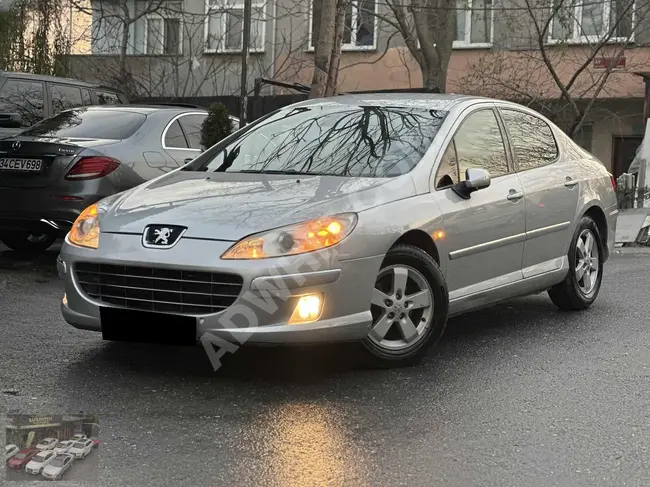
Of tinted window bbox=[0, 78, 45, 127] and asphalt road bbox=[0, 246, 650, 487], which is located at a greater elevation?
tinted window bbox=[0, 78, 45, 127]

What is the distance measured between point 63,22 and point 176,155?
15.8m

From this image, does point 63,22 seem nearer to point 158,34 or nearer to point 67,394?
point 158,34

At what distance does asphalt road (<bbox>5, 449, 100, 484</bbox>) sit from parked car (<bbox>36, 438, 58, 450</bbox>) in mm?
203

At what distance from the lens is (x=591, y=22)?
2020 centimetres

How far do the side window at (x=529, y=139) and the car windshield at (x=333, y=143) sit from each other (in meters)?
0.78

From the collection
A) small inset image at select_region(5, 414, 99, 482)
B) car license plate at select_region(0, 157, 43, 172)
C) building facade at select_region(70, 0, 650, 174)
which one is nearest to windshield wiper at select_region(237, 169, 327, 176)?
small inset image at select_region(5, 414, 99, 482)

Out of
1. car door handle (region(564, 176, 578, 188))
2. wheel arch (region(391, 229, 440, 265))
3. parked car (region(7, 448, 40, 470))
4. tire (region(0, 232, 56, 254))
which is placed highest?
car door handle (region(564, 176, 578, 188))

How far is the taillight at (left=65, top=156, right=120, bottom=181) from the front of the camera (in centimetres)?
827

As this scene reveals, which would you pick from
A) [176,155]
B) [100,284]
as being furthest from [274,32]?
[100,284]

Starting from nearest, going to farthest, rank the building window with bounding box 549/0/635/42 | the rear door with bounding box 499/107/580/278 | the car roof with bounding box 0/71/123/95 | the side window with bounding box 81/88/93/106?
the rear door with bounding box 499/107/580/278 < the car roof with bounding box 0/71/123/95 < the side window with bounding box 81/88/93/106 < the building window with bounding box 549/0/635/42

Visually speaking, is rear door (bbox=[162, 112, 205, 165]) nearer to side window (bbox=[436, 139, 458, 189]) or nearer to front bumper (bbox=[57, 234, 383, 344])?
side window (bbox=[436, 139, 458, 189])

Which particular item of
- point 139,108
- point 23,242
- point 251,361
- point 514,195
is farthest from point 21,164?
point 514,195

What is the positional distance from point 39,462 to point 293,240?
170 centimetres

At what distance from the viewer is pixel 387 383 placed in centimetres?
516
